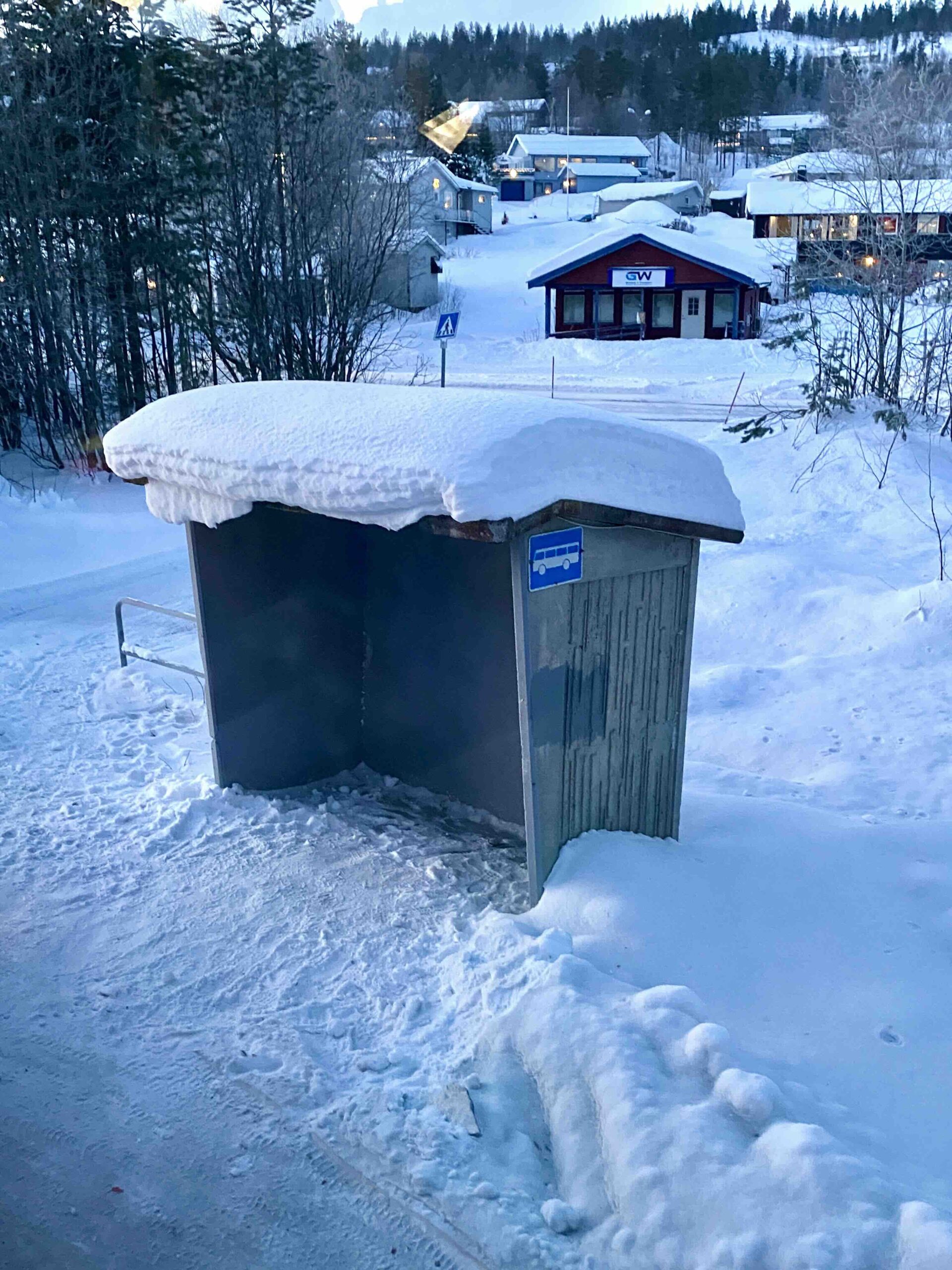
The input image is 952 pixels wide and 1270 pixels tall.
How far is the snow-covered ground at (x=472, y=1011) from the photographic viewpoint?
3.27m

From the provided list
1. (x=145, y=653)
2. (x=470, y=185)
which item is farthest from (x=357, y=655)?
(x=470, y=185)

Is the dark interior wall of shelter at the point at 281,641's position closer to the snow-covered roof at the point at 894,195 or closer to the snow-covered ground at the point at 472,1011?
the snow-covered ground at the point at 472,1011

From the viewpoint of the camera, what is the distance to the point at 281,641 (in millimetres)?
6328

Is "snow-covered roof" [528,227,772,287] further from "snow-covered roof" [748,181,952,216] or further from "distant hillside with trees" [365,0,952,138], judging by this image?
"distant hillside with trees" [365,0,952,138]

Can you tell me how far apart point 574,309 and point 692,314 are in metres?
3.98

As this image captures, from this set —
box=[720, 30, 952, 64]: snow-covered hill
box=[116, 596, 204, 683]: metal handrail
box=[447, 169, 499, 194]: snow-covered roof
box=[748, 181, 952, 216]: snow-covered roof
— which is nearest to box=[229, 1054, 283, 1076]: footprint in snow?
box=[116, 596, 204, 683]: metal handrail

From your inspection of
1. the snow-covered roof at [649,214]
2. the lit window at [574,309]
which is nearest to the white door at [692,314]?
the lit window at [574,309]

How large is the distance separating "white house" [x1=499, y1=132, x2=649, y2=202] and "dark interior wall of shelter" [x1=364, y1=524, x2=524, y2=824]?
3566 inches

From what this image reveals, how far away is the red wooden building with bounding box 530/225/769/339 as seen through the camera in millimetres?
34906

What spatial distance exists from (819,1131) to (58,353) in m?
16.0

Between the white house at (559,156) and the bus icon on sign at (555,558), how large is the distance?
92451 millimetres

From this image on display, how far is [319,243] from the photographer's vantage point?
18.0 m

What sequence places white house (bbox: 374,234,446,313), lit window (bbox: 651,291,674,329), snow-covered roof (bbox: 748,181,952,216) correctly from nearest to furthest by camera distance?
snow-covered roof (bbox: 748,181,952,216), lit window (bbox: 651,291,674,329), white house (bbox: 374,234,446,313)

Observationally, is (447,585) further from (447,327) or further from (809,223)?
(809,223)
